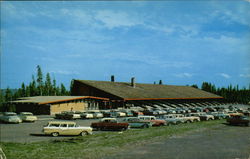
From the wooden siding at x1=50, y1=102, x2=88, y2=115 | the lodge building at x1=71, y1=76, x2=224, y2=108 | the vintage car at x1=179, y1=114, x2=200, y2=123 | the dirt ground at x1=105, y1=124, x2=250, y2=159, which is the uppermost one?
the lodge building at x1=71, y1=76, x2=224, y2=108

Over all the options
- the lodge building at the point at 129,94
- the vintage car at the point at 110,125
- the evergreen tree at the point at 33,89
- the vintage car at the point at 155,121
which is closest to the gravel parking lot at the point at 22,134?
the vintage car at the point at 110,125

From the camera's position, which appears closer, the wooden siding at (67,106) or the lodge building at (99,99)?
the wooden siding at (67,106)

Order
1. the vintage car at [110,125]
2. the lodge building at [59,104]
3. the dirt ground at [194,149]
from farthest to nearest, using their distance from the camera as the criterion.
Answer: the lodge building at [59,104] → the vintage car at [110,125] → the dirt ground at [194,149]

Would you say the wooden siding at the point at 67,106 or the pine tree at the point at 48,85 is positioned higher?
the pine tree at the point at 48,85

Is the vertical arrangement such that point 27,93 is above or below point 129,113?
above

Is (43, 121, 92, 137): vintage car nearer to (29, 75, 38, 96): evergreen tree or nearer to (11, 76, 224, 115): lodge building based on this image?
(11, 76, 224, 115): lodge building

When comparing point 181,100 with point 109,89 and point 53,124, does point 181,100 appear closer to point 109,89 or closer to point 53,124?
point 109,89

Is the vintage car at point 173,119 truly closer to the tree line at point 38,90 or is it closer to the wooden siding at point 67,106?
the wooden siding at point 67,106

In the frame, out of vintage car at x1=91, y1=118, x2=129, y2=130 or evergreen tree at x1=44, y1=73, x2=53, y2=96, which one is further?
evergreen tree at x1=44, y1=73, x2=53, y2=96

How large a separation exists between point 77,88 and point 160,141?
46028mm

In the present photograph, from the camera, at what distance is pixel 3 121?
34062 millimetres

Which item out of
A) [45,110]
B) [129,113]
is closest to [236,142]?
[129,113]

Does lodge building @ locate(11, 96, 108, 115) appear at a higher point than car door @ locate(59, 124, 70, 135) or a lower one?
higher

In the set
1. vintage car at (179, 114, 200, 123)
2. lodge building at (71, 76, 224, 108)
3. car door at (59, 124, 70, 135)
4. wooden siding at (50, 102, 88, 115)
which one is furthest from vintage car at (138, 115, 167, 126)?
lodge building at (71, 76, 224, 108)
